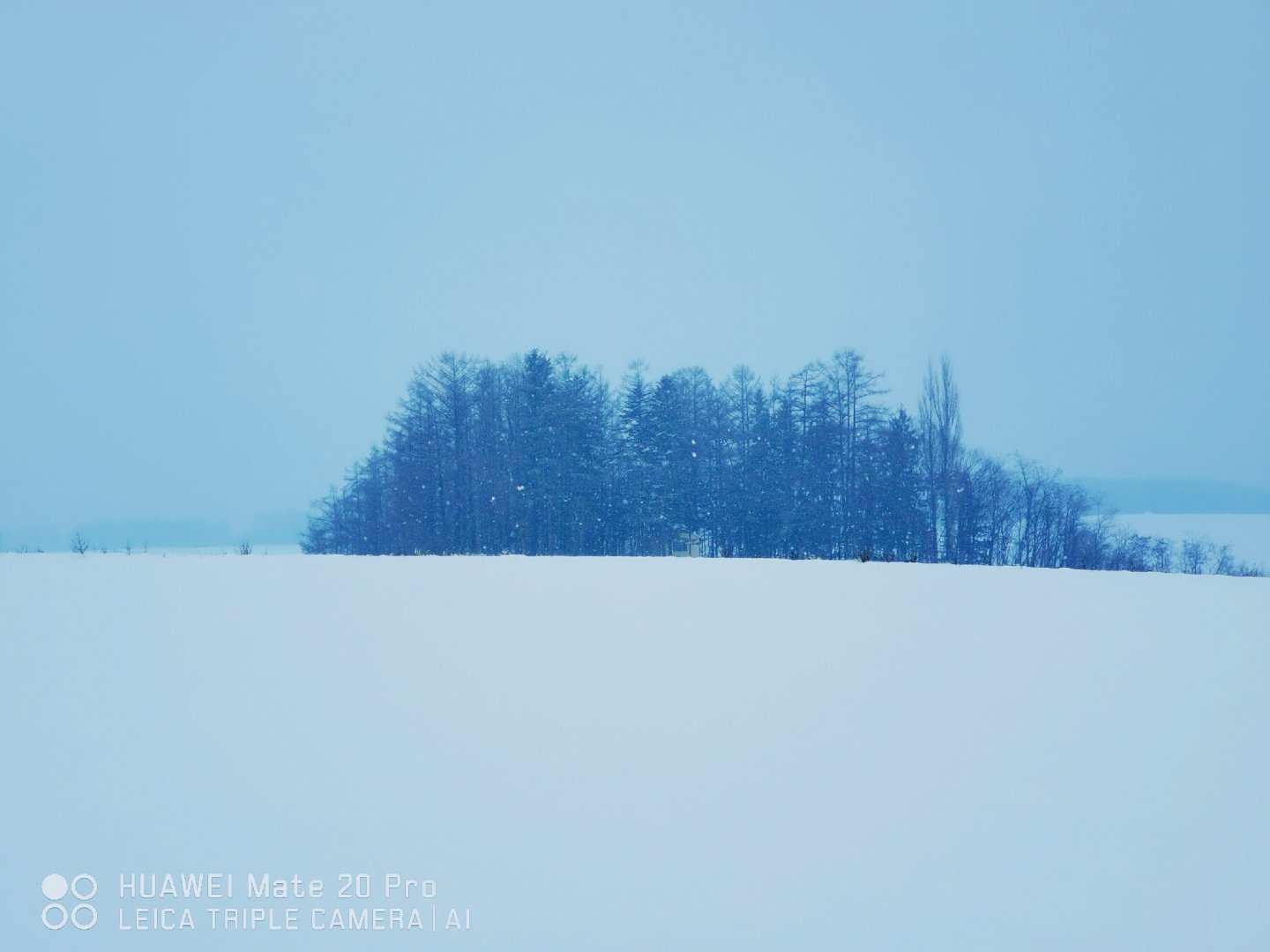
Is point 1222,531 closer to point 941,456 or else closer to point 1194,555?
point 1194,555

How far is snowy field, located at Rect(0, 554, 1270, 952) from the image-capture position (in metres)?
3.52

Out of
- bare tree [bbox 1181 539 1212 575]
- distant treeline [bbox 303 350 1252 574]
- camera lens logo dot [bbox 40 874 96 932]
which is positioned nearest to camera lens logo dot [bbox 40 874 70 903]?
camera lens logo dot [bbox 40 874 96 932]

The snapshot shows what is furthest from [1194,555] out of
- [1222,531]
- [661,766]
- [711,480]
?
[661,766]

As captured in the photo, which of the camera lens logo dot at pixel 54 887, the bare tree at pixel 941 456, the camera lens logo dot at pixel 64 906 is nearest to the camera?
the camera lens logo dot at pixel 64 906

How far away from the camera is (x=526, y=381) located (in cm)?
3002

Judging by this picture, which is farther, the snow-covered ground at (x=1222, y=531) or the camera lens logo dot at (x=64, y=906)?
the snow-covered ground at (x=1222, y=531)

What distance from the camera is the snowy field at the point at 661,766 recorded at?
11.5 ft

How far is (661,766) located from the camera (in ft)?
15.8

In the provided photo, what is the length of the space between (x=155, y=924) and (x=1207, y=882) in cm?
419

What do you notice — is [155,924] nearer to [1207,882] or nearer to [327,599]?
[1207,882]

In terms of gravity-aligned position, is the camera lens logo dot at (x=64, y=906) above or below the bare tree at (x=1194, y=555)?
below

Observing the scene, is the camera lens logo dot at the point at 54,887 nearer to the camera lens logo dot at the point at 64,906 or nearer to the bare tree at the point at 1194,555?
the camera lens logo dot at the point at 64,906

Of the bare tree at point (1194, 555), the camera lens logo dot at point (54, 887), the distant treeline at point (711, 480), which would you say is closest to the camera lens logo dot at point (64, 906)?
the camera lens logo dot at point (54, 887)

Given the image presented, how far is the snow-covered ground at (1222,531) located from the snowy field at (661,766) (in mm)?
26529
